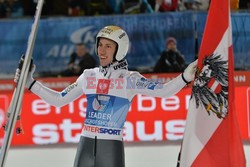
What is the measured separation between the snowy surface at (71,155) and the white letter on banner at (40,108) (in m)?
0.53

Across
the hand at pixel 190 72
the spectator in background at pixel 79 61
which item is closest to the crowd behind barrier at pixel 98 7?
the spectator in background at pixel 79 61

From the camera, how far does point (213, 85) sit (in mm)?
5039

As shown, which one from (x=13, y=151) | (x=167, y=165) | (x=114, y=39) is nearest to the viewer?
(x=114, y=39)

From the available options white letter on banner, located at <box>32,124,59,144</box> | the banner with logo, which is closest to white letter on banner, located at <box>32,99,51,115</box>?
the banner with logo

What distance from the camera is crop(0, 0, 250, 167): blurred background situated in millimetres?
9289

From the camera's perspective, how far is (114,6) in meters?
11.0

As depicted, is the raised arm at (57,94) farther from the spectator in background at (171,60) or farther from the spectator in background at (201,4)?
the spectator in background at (201,4)

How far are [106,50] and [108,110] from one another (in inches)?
17.2

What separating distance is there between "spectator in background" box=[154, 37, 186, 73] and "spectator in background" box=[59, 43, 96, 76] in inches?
36.2

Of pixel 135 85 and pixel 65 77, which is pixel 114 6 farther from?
pixel 135 85

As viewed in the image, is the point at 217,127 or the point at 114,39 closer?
the point at 217,127

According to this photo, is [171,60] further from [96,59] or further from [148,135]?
[148,135]

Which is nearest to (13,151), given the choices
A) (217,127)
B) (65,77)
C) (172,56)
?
(65,77)

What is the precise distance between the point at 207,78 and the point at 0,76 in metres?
5.79
